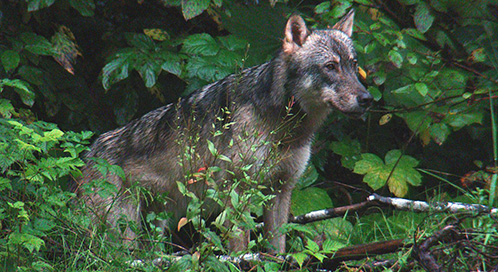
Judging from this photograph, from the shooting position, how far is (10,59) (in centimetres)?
446

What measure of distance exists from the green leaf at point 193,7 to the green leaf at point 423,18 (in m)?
1.89

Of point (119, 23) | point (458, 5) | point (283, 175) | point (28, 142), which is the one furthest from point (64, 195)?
point (458, 5)

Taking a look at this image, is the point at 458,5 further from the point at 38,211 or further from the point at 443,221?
the point at 38,211

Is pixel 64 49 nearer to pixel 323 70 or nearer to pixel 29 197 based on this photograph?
pixel 29 197

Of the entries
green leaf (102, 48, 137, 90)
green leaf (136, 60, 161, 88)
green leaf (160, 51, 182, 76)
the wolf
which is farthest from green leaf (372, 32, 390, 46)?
green leaf (102, 48, 137, 90)

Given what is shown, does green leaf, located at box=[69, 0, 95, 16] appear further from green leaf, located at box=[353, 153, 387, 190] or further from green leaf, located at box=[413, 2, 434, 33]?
green leaf, located at box=[413, 2, 434, 33]

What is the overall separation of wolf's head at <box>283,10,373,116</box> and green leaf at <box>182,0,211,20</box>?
0.72m

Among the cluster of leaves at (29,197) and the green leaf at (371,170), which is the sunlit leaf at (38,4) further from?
the green leaf at (371,170)

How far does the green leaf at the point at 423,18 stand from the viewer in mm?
4867

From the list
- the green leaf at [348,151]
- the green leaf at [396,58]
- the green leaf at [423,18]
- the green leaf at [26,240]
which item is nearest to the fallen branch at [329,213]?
the green leaf at [348,151]

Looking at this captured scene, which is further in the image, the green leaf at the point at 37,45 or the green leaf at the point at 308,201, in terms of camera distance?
the green leaf at the point at 308,201

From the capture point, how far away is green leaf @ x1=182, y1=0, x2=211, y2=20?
178 inches

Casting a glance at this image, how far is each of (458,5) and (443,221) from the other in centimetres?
255

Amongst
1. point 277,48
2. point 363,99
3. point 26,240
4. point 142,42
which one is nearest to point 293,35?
point 277,48
